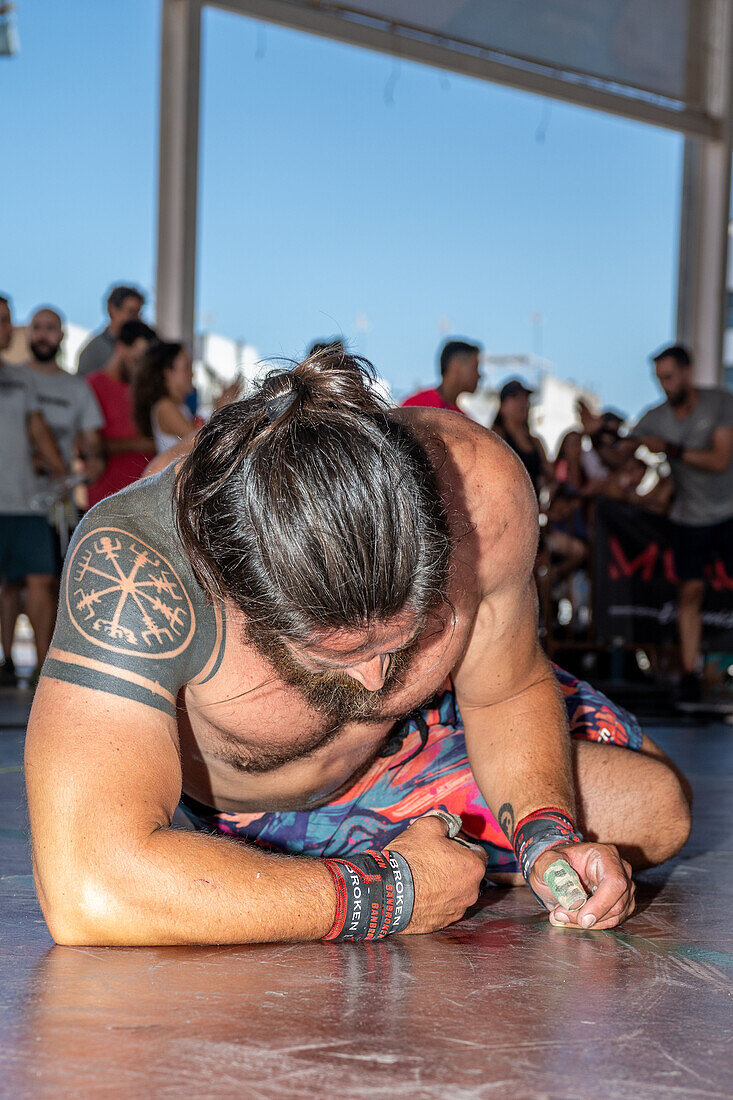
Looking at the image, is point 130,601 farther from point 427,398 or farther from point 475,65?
point 475,65

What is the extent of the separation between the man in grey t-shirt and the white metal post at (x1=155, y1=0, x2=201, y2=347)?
8.28ft

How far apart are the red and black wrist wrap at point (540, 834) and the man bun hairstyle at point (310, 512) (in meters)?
0.37

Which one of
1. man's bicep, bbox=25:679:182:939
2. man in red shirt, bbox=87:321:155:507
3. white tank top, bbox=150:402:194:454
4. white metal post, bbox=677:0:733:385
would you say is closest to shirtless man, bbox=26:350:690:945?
man's bicep, bbox=25:679:182:939

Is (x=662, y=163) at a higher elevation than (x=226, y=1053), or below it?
higher

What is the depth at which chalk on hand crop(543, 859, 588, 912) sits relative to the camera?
1381mm

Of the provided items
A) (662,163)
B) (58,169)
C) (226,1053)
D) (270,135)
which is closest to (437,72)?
(270,135)

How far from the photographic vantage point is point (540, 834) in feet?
4.78

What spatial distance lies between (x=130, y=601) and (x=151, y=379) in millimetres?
3298

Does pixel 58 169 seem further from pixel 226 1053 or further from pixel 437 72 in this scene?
pixel 226 1053

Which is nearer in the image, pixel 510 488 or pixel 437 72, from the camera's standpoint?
pixel 510 488

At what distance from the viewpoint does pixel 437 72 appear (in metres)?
7.44

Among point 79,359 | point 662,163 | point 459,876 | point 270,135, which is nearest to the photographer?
point 459,876

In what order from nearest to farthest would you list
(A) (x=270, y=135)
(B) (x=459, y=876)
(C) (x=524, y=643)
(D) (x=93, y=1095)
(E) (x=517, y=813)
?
1. (D) (x=93, y=1095)
2. (B) (x=459, y=876)
3. (E) (x=517, y=813)
4. (C) (x=524, y=643)
5. (A) (x=270, y=135)

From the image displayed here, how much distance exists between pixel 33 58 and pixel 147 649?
18.8ft
